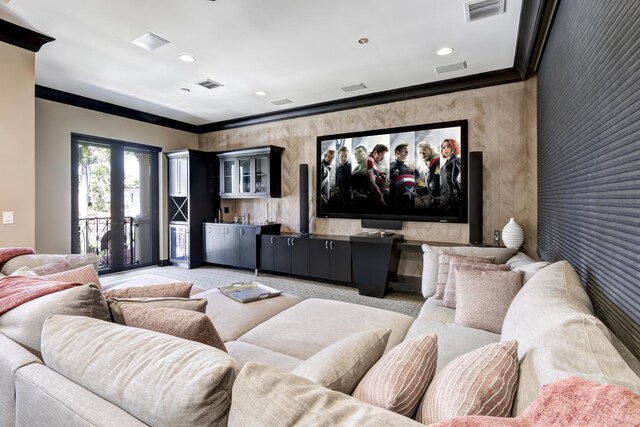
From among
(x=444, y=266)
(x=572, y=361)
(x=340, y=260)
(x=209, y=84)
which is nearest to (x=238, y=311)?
(x=444, y=266)

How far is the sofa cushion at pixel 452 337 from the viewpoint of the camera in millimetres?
1688

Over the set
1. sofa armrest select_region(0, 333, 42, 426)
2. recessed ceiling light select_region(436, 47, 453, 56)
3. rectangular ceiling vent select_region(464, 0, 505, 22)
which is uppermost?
recessed ceiling light select_region(436, 47, 453, 56)

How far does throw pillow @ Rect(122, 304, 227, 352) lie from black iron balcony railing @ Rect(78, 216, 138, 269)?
5.00m

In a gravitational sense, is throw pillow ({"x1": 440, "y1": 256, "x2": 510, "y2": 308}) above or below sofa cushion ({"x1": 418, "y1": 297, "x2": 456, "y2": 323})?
above

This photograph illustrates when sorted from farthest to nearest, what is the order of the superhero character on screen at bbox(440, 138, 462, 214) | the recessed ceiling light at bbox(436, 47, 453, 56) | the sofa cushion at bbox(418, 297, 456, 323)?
the superhero character on screen at bbox(440, 138, 462, 214) → the recessed ceiling light at bbox(436, 47, 453, 56) → the sofa cushion at bbox(418, 297, 456, 323)

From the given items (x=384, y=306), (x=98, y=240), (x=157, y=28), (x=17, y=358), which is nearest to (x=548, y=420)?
(x=17, y=358)

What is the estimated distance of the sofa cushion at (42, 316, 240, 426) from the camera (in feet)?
2.38

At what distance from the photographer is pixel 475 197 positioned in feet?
13.0

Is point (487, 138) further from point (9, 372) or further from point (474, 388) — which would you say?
point (9, 372)

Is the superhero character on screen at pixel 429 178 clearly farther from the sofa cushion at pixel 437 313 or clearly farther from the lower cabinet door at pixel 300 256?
the sofa cushion at pixel 437 313

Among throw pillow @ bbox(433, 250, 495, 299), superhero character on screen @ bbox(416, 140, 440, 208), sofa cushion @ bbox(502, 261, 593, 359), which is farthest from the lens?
superhero character on screen @ bbox(416, 140, 440, 208)

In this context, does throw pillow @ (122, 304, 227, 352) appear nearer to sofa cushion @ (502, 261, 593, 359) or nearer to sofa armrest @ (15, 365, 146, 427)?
sofa armrest @ (15, 365, 146, 427)

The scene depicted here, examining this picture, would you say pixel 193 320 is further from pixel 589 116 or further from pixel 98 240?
pixel 98 240

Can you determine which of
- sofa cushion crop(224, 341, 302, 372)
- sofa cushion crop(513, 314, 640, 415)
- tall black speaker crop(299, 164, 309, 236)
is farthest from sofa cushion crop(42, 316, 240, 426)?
tall black speaker crop(299, 164, 309, 236)
